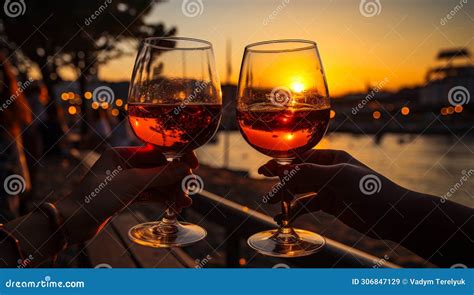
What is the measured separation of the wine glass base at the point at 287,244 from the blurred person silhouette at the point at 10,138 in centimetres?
318

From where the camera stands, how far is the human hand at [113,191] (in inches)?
67.4

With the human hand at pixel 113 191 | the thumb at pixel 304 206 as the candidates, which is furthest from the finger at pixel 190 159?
the thumb at pixel 304 206

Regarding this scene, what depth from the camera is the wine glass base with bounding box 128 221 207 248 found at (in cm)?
163

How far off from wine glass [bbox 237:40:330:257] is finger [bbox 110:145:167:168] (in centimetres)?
57

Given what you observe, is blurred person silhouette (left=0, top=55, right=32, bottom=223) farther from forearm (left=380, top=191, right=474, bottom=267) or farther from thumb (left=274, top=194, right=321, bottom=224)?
forearm (left=380, top=191, right=474, bottom=267)

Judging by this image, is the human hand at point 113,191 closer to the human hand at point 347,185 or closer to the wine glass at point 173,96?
the wine glass at point 173,96

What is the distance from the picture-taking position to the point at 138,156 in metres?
2.02

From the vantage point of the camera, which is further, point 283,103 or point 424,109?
point 424,109

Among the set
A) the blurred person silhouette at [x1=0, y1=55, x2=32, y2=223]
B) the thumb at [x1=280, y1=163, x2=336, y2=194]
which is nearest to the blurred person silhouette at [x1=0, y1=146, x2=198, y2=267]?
the thumb at [x1=280, y1=163, x2=336, y2=194]

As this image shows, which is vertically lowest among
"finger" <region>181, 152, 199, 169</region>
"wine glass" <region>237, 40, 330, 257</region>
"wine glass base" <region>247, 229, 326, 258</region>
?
"wine glass base" <region>247, 229, 326, 258</region>

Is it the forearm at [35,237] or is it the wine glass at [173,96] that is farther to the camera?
the forearm at [35,237]

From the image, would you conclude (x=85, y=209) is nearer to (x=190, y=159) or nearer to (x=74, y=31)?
(x=190, y=159)

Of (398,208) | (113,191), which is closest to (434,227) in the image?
(398,208)

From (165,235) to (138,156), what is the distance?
0.44 metres
